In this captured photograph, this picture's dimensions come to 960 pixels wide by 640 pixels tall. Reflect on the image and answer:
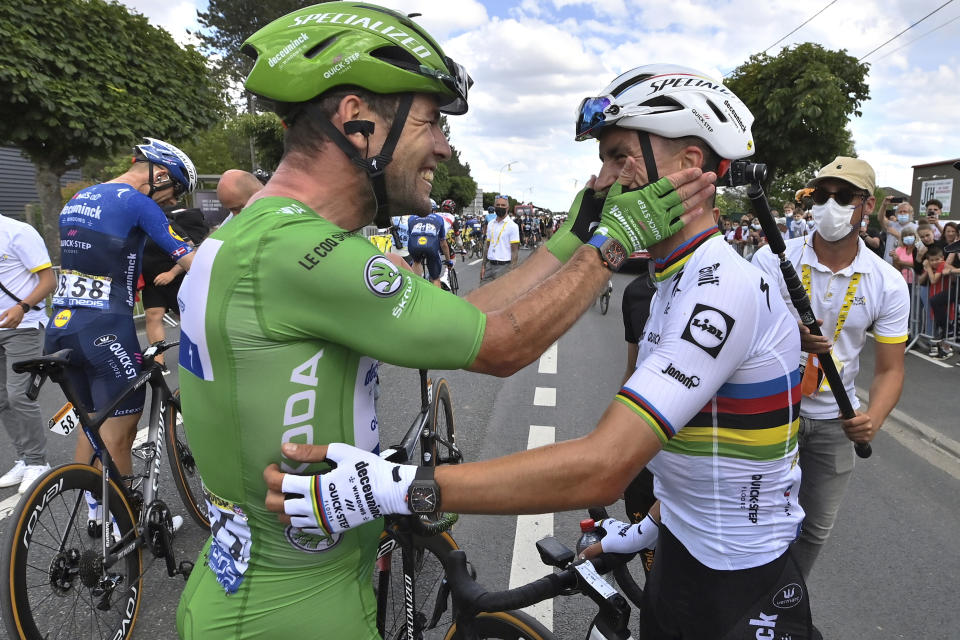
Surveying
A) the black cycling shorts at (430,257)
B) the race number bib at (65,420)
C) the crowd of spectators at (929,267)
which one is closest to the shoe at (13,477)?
the race number bib at (65,420)

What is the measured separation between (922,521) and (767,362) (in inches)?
148

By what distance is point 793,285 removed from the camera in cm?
202

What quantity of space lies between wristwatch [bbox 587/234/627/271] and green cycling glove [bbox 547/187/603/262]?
473 mm

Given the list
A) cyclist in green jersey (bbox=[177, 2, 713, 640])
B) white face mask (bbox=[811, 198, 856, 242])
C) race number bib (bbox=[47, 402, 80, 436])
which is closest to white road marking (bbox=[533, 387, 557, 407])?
white face mask (bbox=[811, 198, 856, 242])

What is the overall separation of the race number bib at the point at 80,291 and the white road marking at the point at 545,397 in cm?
430

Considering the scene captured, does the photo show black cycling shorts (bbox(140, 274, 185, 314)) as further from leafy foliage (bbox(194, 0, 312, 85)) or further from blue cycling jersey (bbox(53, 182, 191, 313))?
leafy foliage (bbox(194, 0, 312, 85))

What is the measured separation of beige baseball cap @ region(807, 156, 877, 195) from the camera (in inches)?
116

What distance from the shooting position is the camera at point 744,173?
1.66 m

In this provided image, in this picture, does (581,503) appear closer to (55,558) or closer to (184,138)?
(55,558)

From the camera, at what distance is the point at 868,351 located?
9.00m

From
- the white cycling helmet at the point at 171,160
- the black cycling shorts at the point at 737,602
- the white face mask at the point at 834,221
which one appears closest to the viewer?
the black cycling shorts at the point at 737,602

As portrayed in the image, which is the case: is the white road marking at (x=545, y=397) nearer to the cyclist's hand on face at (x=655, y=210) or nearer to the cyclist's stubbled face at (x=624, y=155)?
the cyclist's stubbled face at (x=624, y=155)

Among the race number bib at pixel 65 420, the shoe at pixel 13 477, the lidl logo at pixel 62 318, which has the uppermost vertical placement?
the lidl logo at pixel 62 318

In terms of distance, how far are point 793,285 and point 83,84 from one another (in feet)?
46.5
